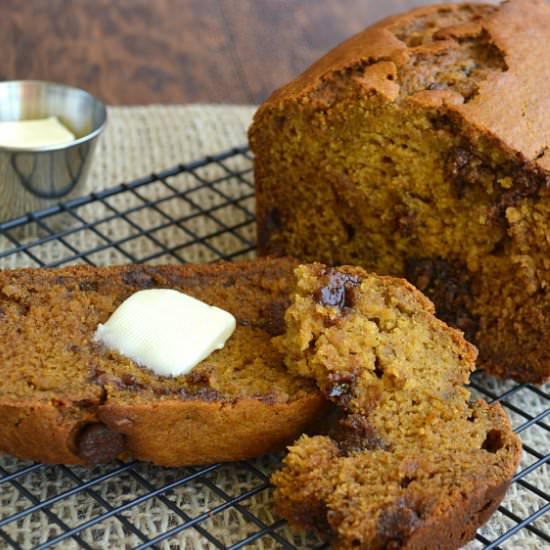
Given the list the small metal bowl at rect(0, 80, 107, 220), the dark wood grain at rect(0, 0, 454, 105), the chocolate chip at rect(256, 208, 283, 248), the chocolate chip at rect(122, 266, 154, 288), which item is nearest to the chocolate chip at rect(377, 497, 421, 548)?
the chocolate chip at rect(122, 266, 154, 288)

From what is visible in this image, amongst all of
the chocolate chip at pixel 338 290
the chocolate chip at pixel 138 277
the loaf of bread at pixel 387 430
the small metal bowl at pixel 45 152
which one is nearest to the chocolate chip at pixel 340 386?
the loaf of bread at pixel 387 430

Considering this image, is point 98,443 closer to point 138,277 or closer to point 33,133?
point 138,277

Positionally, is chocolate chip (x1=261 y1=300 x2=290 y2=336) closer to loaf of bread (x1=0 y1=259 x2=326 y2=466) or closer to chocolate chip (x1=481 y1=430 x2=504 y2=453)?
loaf of bread (x1=0 y1=259 x2=326 y2=466)

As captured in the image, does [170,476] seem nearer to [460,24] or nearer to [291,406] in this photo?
[291,406]

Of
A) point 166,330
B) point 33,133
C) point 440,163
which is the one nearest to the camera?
point 166,330

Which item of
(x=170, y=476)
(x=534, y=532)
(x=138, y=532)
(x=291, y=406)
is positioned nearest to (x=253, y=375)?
(x=291, y=406)

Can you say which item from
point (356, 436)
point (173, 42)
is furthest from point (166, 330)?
point (173, 42)
